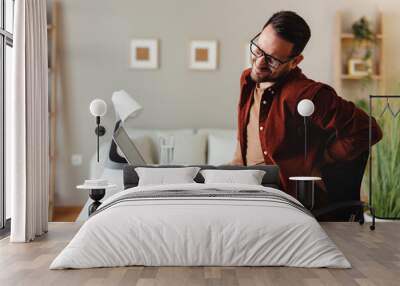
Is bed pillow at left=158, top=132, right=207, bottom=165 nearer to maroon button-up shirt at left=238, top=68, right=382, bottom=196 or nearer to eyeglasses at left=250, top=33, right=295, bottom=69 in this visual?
maroon button-up shirt at left=238, top=68, right=382, bottom=196

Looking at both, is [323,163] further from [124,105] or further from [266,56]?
[124,105]

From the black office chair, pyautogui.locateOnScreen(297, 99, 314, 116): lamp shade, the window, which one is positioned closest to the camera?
the window

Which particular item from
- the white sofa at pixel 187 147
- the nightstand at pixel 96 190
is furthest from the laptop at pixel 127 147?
the nightstand at pixel 96 190

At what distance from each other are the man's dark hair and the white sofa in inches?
46.4

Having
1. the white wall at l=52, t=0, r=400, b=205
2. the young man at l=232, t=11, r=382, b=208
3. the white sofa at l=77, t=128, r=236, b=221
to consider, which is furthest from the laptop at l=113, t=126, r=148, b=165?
the young man at l=232, t=11, r=382, b=208

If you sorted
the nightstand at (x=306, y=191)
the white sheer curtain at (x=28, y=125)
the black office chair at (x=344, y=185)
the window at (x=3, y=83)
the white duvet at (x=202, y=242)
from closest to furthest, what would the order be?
1. the white duvet at (x=202, y=242)
2. the white sheer curtain at (x=28, y=125)
3. the window at (x=3, y=83)
4. the nightstand at (x=306, y=191)
5. the black office chair at (x=344, y=185)

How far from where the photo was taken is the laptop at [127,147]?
593 centimetres

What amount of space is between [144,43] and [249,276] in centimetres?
363

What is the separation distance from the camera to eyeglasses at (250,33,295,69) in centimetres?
642

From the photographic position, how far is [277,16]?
6.51m

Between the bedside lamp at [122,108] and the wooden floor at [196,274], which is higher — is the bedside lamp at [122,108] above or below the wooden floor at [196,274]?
above

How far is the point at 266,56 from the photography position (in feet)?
21.2

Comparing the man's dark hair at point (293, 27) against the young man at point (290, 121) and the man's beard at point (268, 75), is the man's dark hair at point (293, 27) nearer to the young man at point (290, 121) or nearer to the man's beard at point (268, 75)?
the young man at point (290, 121)

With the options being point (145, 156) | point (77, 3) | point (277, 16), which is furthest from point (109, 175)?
point (277, 16)
